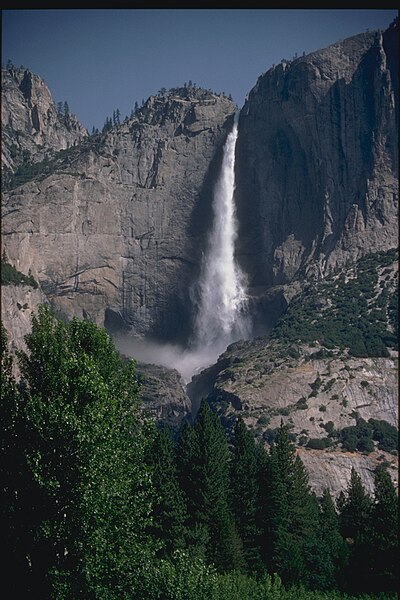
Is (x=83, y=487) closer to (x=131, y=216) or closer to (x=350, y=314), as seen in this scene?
(x=350, y=314)

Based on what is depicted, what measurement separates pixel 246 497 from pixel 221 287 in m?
87.2

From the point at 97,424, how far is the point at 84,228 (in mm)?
104046

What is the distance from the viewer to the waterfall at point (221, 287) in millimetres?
132375

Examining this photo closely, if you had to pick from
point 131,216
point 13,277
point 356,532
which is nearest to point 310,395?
point 356,532

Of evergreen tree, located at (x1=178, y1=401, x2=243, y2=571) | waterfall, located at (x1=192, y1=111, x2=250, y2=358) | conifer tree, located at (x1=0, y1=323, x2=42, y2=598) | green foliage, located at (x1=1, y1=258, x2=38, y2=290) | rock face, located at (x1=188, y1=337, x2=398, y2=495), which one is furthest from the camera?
waterfall, located at (x1=192, y1=111, x2=250, y2=358)

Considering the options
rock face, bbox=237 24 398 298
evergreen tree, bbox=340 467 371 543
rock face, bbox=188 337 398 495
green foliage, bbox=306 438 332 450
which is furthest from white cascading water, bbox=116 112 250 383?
evergreen tree, bbox=340 467 371 543

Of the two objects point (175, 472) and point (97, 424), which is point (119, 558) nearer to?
point (97, 424)

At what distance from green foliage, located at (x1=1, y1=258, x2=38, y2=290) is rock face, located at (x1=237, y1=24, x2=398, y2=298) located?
3894 cm

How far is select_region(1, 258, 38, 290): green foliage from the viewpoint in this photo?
107 m

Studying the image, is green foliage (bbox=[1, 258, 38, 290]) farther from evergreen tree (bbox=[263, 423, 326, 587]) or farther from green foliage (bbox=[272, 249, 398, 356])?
evergreen tree (bbox=[263, 423, 326, 587])

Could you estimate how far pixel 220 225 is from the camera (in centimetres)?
13725

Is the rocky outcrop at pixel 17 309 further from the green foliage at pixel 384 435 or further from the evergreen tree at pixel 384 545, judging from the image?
the evergreen tree at pixel 384 545

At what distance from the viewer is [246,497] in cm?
4834

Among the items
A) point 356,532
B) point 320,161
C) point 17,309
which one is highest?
point 320,161
